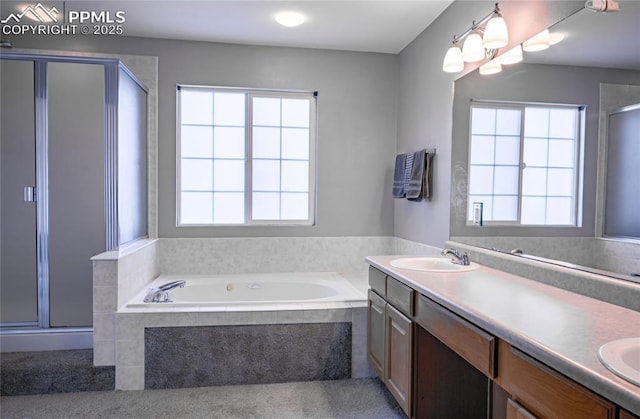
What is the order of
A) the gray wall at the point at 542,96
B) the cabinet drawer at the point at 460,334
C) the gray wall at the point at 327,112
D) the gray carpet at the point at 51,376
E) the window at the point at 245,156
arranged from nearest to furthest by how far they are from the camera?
the cabinet drawer at the point at 460,334
the gray wall at the point at 542,96
the gray carpet at the point at 51,376
the gray wall at the point at 327,112
the window at the point at 245,156

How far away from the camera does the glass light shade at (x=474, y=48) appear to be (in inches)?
91.0

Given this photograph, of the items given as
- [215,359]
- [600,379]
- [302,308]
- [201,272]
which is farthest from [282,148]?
[600,379]

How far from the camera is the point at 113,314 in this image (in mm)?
2545

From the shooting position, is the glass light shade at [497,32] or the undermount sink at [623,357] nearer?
the undermount sink at [623,357]

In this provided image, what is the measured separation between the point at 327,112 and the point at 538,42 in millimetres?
2034

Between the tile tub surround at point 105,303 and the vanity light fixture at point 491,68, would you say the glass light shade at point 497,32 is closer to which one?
the vanity light fixture at point 491,68

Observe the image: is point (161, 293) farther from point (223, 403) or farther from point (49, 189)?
point (49, 189)

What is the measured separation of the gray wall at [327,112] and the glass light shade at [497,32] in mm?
1725

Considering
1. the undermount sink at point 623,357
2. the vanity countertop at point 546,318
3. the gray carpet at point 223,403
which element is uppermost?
the undermount sink at point 623,357

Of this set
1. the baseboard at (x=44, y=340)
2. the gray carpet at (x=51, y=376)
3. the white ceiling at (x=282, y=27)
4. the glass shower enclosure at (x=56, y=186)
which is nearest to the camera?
the gray carpet at (x=51, y=376)

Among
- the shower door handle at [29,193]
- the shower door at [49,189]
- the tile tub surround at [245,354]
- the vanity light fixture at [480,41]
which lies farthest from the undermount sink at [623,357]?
the shower door handle at [29,193]

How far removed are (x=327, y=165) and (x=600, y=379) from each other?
9.96ft

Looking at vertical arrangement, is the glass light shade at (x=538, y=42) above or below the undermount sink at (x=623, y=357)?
above

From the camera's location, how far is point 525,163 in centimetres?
209
